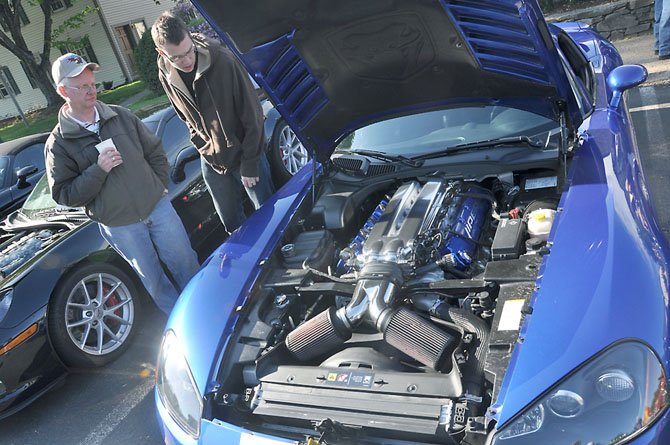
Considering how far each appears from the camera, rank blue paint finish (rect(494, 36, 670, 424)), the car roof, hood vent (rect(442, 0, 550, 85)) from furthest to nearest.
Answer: the car roof
hood vent (rect(442, 0, 550, 85))
blue paint finish (rect(494, 36, 670, 424))

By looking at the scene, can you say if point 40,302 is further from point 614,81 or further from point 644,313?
point 614,81

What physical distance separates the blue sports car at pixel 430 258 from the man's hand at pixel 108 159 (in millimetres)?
935

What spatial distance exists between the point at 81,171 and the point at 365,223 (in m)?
1.78

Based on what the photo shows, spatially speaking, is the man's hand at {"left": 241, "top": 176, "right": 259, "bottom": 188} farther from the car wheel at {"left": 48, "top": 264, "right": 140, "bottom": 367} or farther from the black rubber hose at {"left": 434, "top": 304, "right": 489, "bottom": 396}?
the black rubber hose at {"left": 434, "top": 304, "right": 489, "bottom": 396}

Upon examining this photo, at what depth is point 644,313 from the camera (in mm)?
1577

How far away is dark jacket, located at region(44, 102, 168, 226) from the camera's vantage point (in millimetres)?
3080

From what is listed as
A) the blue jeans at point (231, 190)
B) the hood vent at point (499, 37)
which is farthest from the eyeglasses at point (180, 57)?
the hood vent at point (499, 37)

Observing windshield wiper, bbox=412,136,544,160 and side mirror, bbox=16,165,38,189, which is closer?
windshield wiper, bbox=412,136,544,160

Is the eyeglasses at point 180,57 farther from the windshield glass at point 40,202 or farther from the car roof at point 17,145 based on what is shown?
the car roof at point 17,145

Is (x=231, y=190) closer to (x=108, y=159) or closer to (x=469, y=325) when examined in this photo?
(x=108, y=159)

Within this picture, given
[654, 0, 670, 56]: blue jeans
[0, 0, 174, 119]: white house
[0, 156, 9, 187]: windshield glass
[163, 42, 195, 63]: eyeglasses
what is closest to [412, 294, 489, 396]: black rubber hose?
[163, 42, 195, 63]: eyeglasses

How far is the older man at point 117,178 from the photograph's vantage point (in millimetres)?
3062

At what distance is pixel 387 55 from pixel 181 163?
2.32 m

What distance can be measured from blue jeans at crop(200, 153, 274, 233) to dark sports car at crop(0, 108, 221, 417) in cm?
65
